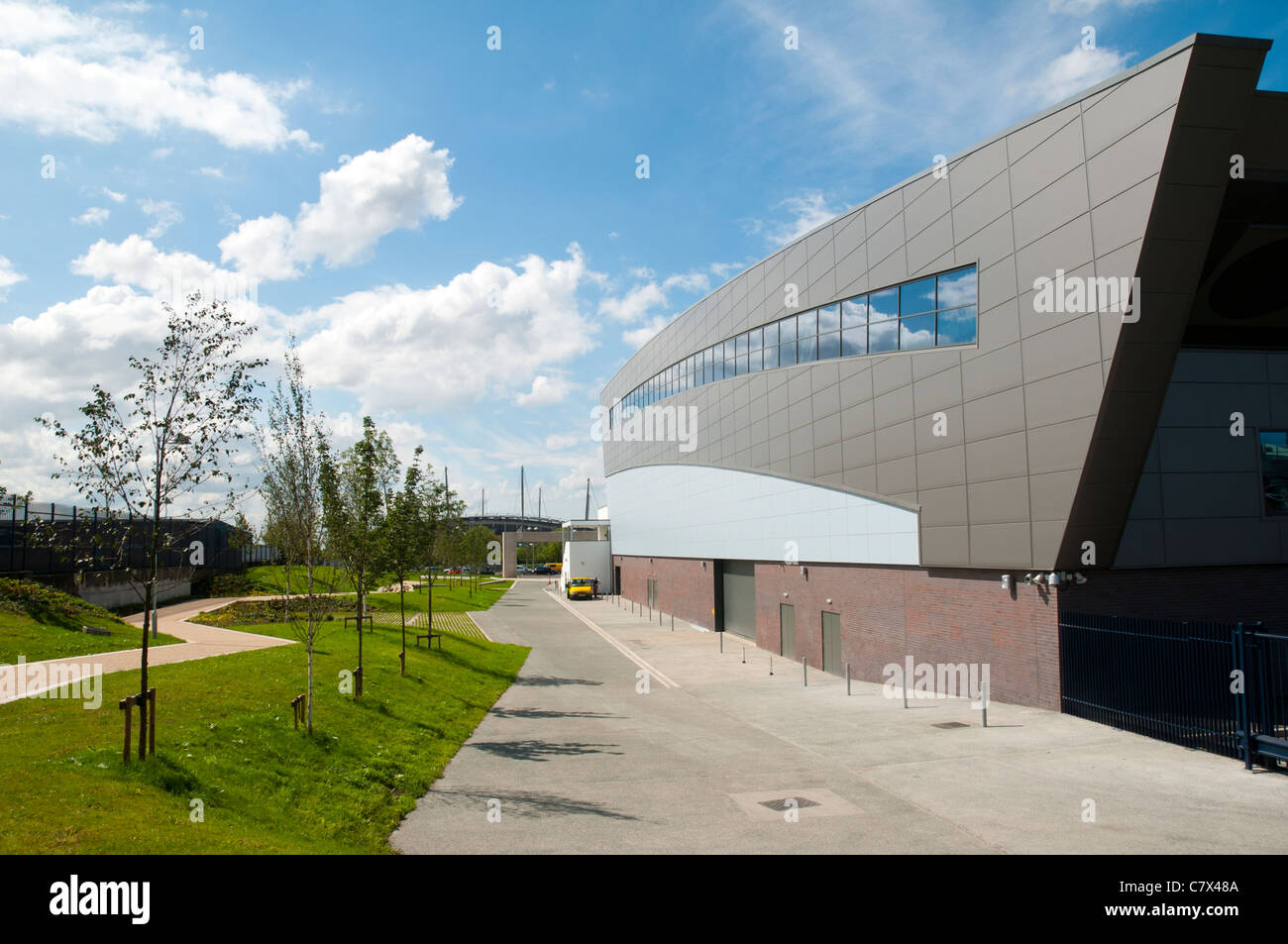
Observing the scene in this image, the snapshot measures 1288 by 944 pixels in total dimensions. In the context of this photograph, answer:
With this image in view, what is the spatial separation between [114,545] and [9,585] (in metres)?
17.9

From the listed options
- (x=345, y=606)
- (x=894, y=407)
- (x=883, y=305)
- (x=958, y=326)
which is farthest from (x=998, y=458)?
(x=345, y=606)

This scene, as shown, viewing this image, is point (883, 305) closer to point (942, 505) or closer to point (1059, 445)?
point (942, 505)

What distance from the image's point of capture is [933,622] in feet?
68.8

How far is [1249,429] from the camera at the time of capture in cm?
1806

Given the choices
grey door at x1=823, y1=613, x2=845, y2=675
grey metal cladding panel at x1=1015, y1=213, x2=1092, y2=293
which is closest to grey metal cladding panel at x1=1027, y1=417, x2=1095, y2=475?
grey metal cladding panel at x1=1015, y1=213, x2=1092, y2=293

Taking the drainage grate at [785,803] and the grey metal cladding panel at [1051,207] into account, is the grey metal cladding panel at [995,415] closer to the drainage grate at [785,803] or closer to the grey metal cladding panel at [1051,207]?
the grey metal cladding panel at [1051,207]

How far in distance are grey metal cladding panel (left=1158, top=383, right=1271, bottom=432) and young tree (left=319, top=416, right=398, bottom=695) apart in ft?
60.5

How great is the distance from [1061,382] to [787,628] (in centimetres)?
1694

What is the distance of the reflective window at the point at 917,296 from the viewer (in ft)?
69.6

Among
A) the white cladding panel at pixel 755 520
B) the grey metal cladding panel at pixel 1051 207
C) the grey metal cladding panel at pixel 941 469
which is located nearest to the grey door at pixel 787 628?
the white cladding panel at pixel 755 520

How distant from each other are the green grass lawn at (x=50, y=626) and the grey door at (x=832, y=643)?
20.6 m

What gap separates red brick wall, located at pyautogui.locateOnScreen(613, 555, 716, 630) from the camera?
4234cm

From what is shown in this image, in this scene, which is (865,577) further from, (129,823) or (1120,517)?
(129,823)

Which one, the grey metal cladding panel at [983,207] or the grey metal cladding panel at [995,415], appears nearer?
the grey metal cladding panel at [995,415]
